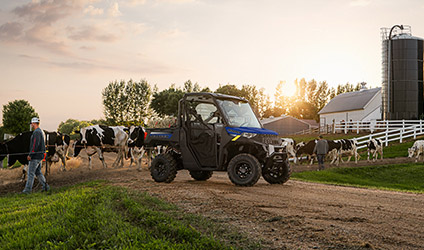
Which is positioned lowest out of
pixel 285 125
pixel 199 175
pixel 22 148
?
pixel 199 175

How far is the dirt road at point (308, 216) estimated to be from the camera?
565 cm

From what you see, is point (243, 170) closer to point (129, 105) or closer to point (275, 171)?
point (275, 171)

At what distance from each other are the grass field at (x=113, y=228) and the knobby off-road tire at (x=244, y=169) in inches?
146

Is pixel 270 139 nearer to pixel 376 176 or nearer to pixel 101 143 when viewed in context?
pixel 376 176

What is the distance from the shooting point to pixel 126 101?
80.9m

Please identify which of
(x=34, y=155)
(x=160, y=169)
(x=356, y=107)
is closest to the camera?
(x=34, y=155)

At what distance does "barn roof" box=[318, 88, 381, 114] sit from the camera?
58.7 meters

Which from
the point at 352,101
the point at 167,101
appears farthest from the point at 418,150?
the point at 167,101

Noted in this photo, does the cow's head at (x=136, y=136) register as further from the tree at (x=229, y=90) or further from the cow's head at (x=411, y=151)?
the tree at (x=229, y=90)

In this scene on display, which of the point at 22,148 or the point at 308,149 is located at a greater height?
the point at 22,148

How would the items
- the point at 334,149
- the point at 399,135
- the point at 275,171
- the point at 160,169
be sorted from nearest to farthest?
the point at 275,171
the point at 160,169
the point at 334,149
the point at 399,135

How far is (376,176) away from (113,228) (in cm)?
2090

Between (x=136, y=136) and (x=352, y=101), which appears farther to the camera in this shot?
(x=352, y=101)

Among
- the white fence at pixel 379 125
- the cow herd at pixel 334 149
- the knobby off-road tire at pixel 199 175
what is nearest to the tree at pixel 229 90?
the white fence at pixel 379 125
